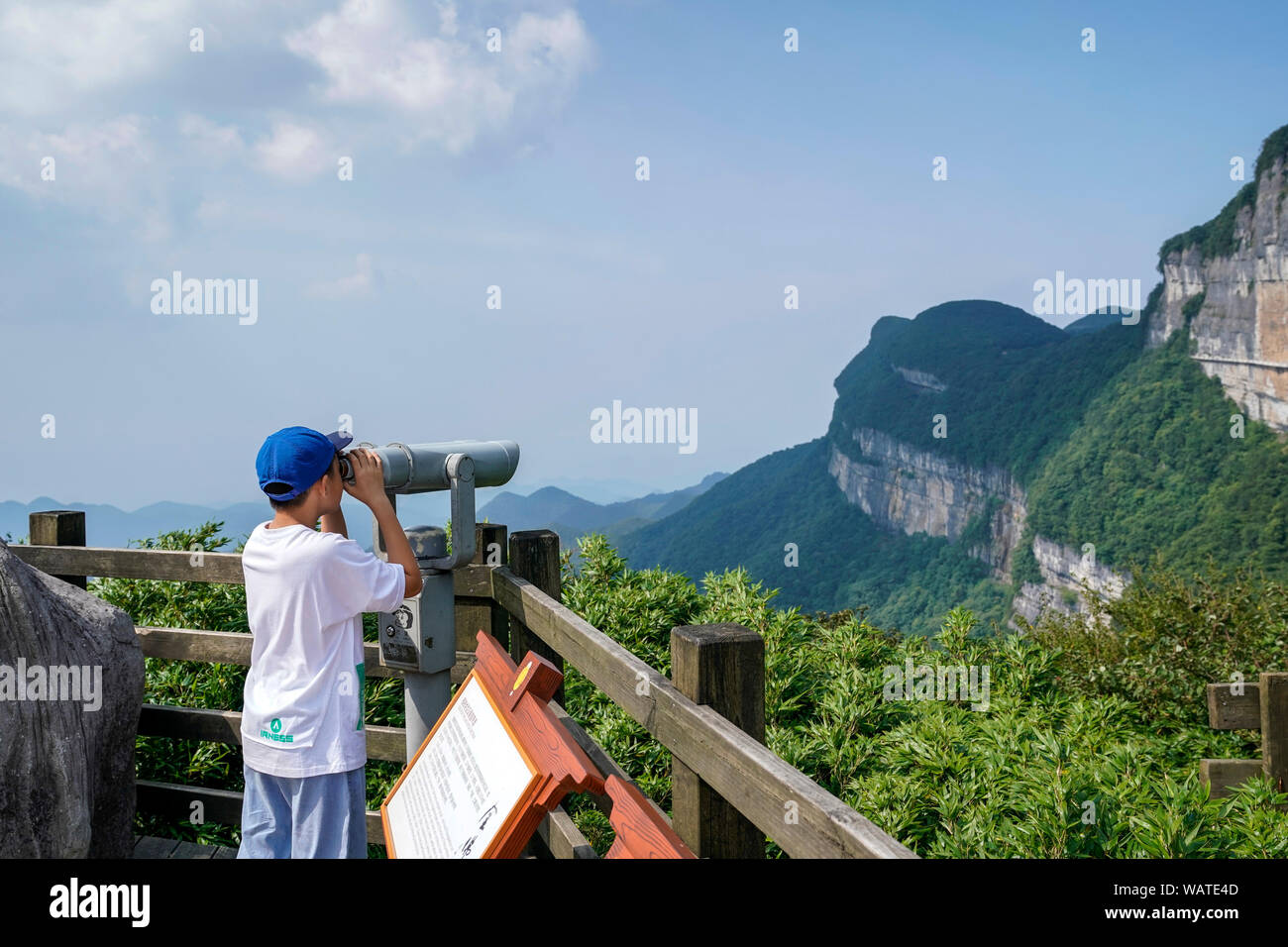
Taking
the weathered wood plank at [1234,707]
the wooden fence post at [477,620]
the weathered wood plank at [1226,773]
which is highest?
the wooden fence post at [477,620]

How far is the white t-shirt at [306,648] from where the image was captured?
2617 mm

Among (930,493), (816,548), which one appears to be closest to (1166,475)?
(930,493)

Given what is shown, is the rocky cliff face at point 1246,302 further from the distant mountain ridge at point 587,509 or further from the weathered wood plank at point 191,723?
the weathered wood plank at point 191,723

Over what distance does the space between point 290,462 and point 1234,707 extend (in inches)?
175

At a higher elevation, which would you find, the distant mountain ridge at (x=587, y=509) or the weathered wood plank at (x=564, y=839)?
the weathered wood plank at (x=564, y=839)

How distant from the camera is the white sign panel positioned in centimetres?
220

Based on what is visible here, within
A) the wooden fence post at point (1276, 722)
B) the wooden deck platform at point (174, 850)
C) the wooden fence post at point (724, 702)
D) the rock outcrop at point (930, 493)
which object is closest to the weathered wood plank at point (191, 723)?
the wooden deck platform at point (174, 850)

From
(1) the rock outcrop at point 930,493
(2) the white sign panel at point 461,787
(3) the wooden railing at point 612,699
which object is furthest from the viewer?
(1) the rock outcrop at point 930,493

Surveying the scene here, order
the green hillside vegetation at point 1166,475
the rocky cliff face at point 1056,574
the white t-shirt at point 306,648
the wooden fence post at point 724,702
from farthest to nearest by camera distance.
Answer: the rocky cliff face at point 1056,574, the green hillside vegetation at point 1166,475, the white t-shirt at point 306,648, the wooden fence post at point 724,702

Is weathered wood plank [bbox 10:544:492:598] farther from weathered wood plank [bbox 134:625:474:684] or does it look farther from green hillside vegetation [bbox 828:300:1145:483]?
green hillside vegetation [bbox 828:300:1145:483]

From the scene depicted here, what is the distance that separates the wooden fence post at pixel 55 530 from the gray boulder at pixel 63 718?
0.50 meters

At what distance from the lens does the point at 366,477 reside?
2.94m

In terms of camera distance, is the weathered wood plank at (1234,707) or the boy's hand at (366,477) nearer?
the boy's hand at (366,477)
